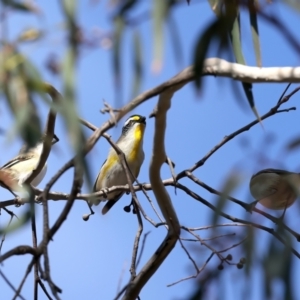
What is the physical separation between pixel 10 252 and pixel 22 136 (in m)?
0.29

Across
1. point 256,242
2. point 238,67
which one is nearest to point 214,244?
point 256,242

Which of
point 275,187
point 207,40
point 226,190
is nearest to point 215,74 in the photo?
point 207,40

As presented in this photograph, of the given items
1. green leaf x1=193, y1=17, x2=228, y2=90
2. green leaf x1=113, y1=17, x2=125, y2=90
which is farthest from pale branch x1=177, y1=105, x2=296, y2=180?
green leaf x1=113, y1=17, x2=125, y2=90

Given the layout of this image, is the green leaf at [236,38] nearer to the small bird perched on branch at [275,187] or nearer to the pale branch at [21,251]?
the small bird perched on branch at [275,187]

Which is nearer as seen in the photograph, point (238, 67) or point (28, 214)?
point (28, 214)

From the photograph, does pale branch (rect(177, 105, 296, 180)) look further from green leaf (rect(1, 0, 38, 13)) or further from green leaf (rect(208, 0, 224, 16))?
green leaf (rect(1, 0, 38, 13))

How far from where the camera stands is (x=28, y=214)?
1832 millimetres

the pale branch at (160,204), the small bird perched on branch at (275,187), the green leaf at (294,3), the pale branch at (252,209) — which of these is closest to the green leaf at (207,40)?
the green leaf at (294,3)

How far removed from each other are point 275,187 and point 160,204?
58cm

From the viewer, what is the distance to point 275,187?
2.75 metres

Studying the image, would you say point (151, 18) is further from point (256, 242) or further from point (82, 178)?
point (256, 242)

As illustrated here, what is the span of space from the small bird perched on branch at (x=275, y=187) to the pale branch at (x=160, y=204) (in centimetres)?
35

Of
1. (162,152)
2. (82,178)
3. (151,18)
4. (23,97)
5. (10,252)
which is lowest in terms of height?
(10,252)

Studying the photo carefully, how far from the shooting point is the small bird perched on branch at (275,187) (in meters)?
2.13
